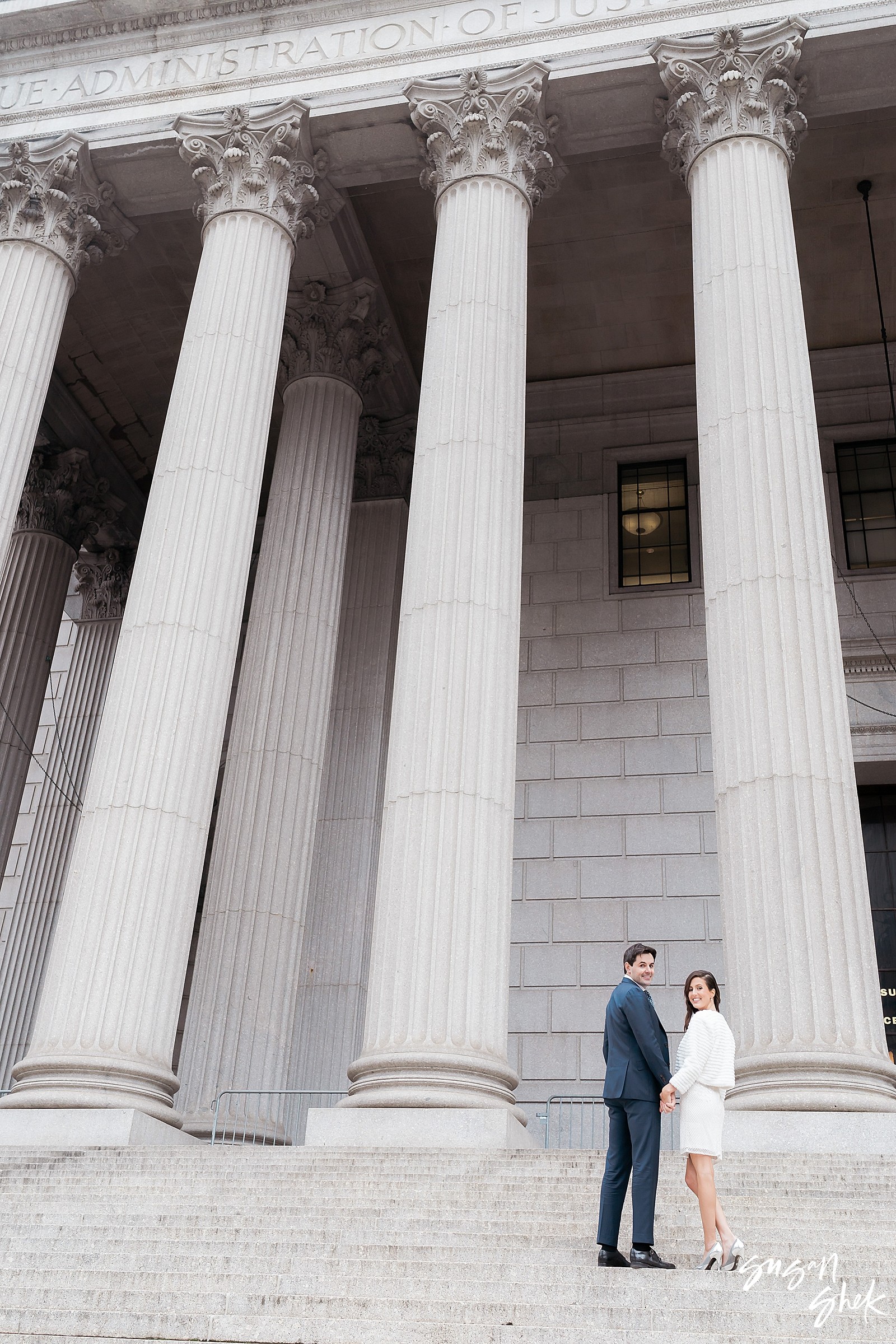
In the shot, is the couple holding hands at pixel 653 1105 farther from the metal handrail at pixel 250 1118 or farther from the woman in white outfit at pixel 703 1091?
the metal handrail at pixel 250 1118

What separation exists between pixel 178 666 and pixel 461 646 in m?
4.10

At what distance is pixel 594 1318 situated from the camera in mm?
7293

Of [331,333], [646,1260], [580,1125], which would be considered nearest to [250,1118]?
[580,1125]

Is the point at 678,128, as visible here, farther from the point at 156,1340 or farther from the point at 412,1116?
the point at 156,1340

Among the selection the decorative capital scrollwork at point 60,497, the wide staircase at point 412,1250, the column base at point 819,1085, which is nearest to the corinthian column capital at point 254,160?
the decorative capital scrollwork at point 60,497

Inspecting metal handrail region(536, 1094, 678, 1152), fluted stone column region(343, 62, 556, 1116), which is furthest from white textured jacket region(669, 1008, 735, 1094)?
metal handrail region(536, 1094, 678, 1152)

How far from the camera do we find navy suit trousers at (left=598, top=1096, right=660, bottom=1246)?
8273 millimetres

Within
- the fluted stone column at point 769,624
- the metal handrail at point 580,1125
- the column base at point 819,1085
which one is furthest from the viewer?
the metal handrail at point 580,1125

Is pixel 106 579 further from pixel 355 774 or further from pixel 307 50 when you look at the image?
pixel 307 50

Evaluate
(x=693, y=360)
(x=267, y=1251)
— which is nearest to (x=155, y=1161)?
(x=267, y=1251)

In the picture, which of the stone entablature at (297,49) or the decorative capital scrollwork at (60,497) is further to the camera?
the decorative capital scrollwork at (60,497)

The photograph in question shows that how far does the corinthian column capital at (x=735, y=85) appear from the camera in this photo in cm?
1856

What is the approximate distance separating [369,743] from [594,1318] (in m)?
19.4

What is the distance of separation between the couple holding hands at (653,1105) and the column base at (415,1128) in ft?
15.3
